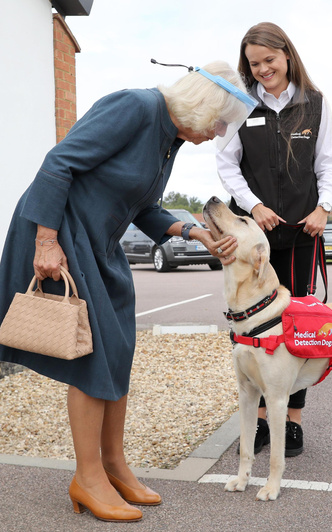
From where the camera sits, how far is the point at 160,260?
20109 millimetres

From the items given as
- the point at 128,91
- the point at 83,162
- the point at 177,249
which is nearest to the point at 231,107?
the point at 128,91

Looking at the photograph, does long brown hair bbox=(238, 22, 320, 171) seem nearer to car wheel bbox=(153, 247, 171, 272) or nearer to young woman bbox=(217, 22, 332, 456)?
young woman bbox=(217, 22, 332, 456)

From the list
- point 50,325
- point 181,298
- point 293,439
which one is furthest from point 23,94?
point 181,298

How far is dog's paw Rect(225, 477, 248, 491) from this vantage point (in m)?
3.34

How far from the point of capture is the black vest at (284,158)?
12.2 ft

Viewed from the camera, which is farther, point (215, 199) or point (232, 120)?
point (215, 199)

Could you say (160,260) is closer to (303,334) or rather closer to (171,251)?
(171,251)

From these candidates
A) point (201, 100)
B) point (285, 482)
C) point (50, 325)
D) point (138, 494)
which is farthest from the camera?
point (285, 482)

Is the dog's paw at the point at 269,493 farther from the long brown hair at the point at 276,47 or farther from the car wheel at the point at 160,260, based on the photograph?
the car wheel at the point at 160,260

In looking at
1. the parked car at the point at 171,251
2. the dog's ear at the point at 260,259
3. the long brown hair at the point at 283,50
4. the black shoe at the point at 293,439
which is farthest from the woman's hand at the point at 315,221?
the parked car at the point at 171,251

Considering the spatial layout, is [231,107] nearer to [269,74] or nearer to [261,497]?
[269,74]

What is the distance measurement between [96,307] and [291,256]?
149 centimetres

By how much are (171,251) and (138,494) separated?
16433 mm

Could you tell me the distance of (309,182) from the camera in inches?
149
